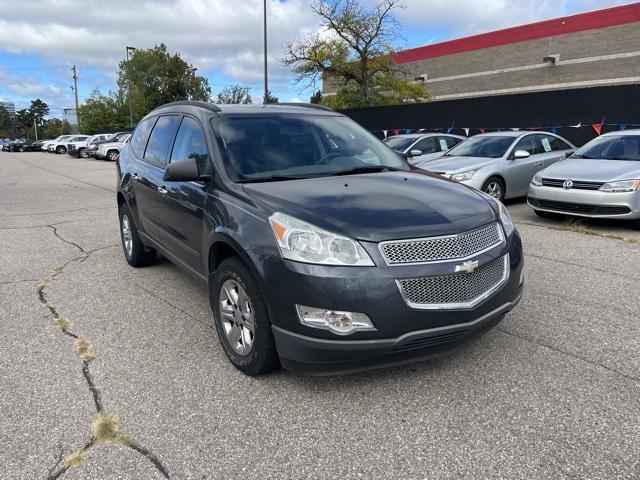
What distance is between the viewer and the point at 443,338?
9.32 ft

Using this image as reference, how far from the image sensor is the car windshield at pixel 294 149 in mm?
3689

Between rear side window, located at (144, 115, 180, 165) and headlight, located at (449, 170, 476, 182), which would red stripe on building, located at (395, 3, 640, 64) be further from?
rear side window, located at (144, 115, 180, 165)

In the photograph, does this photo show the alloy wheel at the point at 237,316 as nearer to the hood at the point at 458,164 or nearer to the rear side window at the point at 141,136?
the rear side window at the point at 141,136

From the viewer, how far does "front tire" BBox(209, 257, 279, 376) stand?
298cm

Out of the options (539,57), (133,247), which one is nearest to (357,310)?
(133,247)

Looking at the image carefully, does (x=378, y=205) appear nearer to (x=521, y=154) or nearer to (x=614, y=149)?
(x=614, y=149)

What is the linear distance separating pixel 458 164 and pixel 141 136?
6.13 metres

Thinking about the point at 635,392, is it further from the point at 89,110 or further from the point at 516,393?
the point at 89,110

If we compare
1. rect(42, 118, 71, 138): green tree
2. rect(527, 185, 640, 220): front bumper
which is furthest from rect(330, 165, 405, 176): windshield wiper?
rect(42, 118, 71, 138): green tree

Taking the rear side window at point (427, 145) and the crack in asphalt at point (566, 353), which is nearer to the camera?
the crack in asphalt at point (566, 353)

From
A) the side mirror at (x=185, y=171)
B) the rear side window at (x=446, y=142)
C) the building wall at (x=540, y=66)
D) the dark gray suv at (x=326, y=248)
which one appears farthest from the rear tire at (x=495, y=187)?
the building wall at (x=540, y=66)

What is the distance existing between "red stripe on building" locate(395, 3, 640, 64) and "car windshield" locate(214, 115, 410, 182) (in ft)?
122

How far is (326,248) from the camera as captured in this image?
2752 mm

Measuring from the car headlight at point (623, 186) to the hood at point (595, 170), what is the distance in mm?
69
